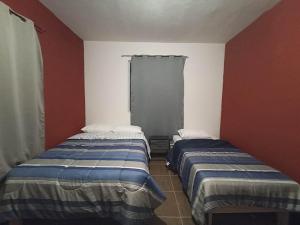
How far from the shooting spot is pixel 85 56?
3676 mm

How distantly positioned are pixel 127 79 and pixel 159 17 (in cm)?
144

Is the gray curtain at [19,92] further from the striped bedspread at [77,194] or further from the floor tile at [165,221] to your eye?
the floor tile at [165,221]

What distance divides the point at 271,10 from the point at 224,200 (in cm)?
215

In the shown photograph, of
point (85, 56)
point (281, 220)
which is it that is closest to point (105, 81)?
point (85, 56)

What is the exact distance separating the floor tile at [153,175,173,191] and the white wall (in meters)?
1.24

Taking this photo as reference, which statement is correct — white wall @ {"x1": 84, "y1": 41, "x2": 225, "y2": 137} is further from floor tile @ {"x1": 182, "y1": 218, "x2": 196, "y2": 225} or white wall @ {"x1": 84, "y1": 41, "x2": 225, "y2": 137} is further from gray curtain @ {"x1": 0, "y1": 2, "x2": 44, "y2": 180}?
floor tile @ {"x1": 182, "y1": 218, "x2": 196, "y2": 225}

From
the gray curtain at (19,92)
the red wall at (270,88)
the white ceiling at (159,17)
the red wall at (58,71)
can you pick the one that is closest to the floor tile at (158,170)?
the red wall at (270,88)

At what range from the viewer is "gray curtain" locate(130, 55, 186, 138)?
3.67 m

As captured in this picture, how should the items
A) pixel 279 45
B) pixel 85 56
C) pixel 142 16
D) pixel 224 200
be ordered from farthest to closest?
pixel 85 56, pixel 142 16, pixel 279 45, pixel 224 200

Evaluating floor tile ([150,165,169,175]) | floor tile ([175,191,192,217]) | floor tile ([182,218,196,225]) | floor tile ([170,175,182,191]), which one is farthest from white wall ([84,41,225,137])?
floor tile ([182,218,196,225])

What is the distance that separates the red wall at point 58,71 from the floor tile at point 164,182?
1517 millimetres

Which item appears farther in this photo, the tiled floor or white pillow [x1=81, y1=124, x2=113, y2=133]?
white pillow [x1=81, y1=124, x2=113, y2=133]

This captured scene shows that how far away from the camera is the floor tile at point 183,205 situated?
2.10 m

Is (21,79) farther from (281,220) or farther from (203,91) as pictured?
(203,91)
